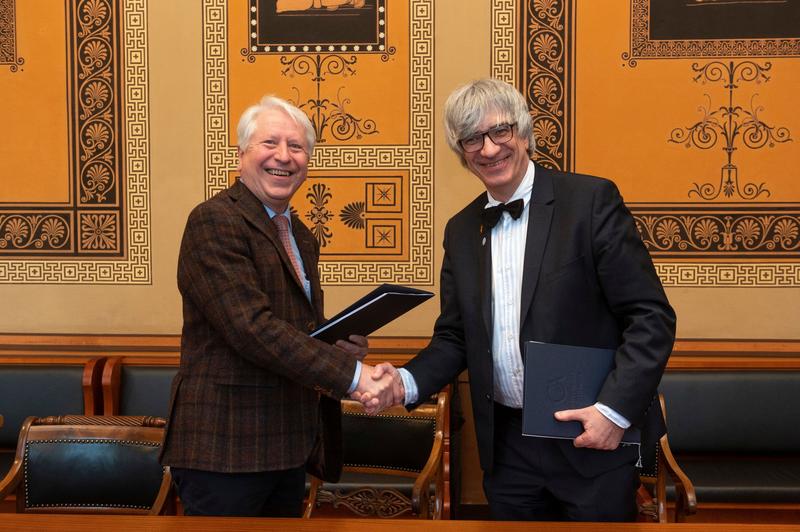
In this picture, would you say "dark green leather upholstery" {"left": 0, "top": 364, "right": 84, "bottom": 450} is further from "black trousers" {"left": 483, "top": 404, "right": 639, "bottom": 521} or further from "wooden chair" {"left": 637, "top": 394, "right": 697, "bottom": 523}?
"wooden chair" {"left": 637, "top": 394, "right": 697, "bottom": 523}

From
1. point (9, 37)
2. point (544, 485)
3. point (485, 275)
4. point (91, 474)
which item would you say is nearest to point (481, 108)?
point (485, 275)

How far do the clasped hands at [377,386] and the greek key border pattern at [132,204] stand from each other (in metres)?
2.05

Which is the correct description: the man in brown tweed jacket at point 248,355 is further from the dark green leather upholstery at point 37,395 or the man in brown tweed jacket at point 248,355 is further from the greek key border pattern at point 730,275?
the greek key border pattern at point 730,275

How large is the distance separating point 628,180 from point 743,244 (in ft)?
2.06

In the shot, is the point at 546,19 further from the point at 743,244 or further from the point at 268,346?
the point at 268,346

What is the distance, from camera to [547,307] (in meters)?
2.01

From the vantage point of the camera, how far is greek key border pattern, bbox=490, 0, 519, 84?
12.8 feet

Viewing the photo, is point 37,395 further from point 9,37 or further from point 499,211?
point 499,211

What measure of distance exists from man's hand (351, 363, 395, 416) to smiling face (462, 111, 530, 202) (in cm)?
59

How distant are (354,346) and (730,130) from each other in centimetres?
243

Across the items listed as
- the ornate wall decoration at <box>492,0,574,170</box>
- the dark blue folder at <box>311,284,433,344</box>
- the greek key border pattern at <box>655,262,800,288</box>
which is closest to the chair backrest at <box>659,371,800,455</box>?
the greek key border pattern at <box>655,262,800,288</box>

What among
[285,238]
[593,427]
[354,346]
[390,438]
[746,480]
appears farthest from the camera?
[746,480]

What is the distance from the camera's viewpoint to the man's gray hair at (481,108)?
2.07 m

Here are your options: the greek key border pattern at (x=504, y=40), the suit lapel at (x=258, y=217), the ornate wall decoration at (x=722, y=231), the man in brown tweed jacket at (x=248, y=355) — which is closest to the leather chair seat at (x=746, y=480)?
the ornate wall decoration at (x=722, y=231)
